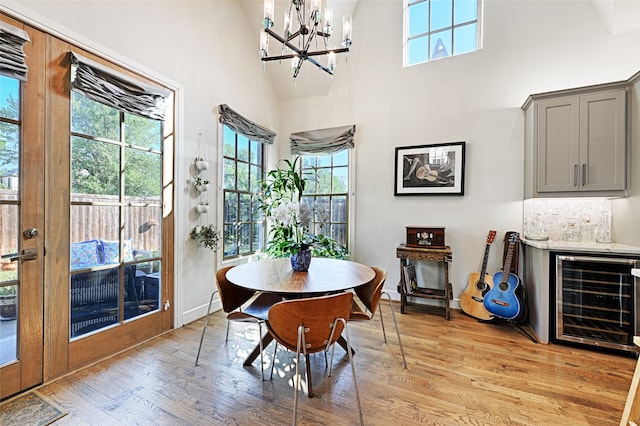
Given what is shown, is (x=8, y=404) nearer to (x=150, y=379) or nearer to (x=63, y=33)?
(x=150, y=379)

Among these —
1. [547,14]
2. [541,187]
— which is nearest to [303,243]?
[541,187]

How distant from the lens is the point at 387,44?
12.4 ft

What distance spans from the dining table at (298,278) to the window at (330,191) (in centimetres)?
159

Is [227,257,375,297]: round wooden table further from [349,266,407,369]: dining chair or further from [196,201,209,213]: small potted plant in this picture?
[196,201,209,213]: small potted plant

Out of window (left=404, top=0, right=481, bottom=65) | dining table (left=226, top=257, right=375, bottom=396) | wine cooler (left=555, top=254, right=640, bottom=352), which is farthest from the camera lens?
window (left=404, top=0, right=481, bottom=65)

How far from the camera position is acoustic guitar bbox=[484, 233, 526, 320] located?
288 cm

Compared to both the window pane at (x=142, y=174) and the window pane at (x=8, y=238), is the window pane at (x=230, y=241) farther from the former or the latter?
the window pane at (x=8, y=238)

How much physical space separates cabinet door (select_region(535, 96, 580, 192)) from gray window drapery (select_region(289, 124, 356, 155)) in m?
2.11

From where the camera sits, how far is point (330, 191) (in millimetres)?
4227

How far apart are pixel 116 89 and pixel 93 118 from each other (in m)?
0.30

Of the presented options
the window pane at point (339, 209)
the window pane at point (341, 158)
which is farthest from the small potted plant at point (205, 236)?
the window pane at point (341, 158)

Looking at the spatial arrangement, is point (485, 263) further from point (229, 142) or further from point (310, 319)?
point (229, 142)

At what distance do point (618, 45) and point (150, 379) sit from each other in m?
5.07

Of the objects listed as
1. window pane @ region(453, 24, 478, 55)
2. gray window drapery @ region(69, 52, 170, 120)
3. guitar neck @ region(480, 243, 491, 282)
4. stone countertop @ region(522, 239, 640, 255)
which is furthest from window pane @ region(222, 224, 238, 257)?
window pane @ region(453, 24, 478, 55)
